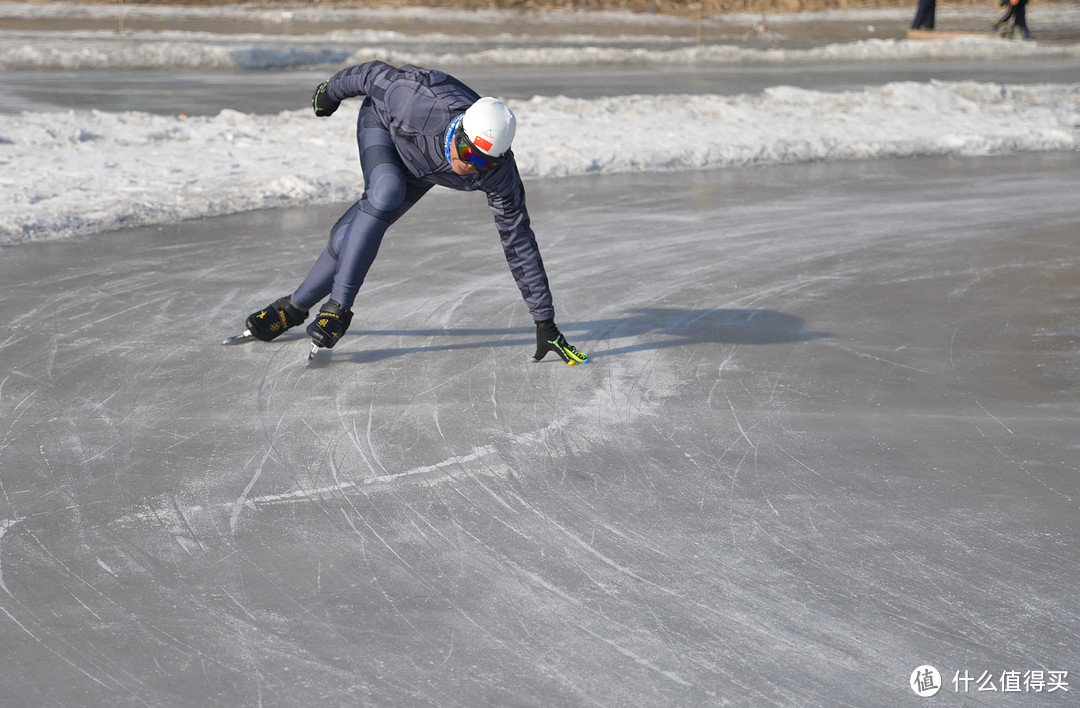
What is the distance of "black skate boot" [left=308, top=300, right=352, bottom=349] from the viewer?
5.07 m

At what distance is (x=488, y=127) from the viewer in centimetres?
459

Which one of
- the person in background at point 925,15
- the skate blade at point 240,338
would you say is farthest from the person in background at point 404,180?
the person in background at point 925,15

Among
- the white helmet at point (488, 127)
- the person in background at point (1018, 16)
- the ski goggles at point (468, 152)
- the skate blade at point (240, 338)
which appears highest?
the white helmet at point (488, 127)

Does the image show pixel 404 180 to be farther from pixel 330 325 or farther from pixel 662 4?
pixel 662 4

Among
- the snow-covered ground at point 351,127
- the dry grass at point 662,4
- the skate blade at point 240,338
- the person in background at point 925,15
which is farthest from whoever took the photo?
the dry grass at point 662,4

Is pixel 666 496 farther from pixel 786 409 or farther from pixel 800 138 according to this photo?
pixel 800 138

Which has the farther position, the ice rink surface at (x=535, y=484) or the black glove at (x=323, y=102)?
the black glove at (x=323, y=102)

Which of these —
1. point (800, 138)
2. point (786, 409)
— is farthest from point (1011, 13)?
point (786, 409)

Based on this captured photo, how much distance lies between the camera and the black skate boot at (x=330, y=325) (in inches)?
199

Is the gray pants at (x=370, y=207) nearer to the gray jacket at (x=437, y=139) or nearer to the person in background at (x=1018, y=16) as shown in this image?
the gray jacket at (x=437, y=139)

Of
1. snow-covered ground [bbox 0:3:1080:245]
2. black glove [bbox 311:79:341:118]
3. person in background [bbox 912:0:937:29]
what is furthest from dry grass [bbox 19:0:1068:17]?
black glove [bbox 311:79:341:118]

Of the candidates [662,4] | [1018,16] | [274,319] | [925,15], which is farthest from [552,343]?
[662,4]

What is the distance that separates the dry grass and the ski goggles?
97.1 ft

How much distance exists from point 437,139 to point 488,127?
463 millimetres
